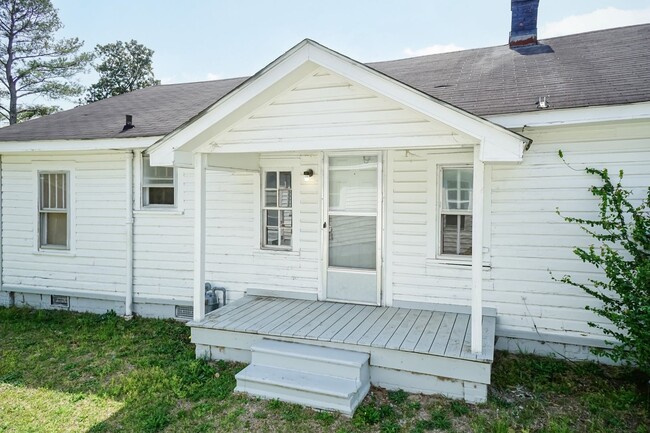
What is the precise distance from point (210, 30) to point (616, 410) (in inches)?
778

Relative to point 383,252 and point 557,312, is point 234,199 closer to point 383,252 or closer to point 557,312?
point 383,252

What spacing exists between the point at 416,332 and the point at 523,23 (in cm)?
600

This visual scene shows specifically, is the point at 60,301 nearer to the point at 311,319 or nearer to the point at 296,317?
the point at 296,317

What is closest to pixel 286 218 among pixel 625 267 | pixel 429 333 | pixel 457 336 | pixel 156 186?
pixel 156 186

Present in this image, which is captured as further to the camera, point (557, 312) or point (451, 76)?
point (451, 76)

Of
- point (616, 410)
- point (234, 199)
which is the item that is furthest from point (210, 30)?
point (616, 410)

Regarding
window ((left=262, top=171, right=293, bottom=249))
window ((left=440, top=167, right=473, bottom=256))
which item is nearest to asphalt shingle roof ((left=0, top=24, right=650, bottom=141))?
window ((left=440, top=167, right=473, bottom=256))

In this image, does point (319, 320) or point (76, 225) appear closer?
point (319, 320)

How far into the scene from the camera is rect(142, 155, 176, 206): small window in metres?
7.01

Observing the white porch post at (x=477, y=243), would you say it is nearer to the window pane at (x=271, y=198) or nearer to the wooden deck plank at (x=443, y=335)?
the wooden deck plank at (x=443, y=335)

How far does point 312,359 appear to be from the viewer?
446 centimetres

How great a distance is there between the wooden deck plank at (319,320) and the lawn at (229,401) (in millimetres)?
821

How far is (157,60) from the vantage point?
111ft

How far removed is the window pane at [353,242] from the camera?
5961 millimetres
